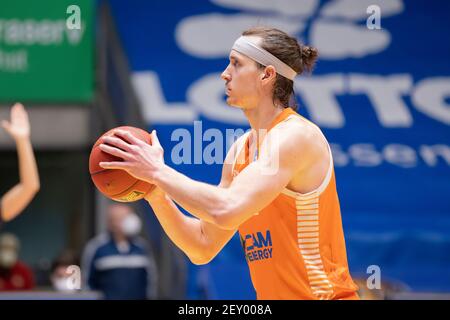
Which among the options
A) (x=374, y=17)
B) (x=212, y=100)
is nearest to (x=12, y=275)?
(x=212, y=100)

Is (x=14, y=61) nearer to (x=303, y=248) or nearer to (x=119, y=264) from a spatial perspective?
(x=119, y=264)

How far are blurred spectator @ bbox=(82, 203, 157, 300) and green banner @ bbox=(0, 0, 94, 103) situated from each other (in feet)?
5.59

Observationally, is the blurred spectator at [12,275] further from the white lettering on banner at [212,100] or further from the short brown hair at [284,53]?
the short brown hair at [284,53]

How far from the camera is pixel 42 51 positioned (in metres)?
10.4

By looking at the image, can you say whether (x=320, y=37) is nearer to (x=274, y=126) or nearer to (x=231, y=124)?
(x=231, y=124)

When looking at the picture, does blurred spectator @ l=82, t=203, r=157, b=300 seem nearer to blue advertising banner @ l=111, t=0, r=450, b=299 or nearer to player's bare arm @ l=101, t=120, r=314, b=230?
blue advertising banner @ l=111, t=0, r=450, b=299

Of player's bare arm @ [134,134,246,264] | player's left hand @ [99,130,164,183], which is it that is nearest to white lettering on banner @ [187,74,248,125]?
player's bare arm @ [134,134,246,264]

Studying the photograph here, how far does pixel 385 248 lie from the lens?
10.2 metres

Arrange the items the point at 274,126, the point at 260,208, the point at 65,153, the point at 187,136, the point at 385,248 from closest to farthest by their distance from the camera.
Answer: the point at 260,208 → the point at 274,126 → the point at 187,136 → the point at 385,248 → the point at 65,153

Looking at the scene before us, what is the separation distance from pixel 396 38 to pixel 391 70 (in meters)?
0.40

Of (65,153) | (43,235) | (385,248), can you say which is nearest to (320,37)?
(385,248)

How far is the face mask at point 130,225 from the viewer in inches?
368

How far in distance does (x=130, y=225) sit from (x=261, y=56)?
5.39 m

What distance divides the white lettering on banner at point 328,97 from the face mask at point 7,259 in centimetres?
198
